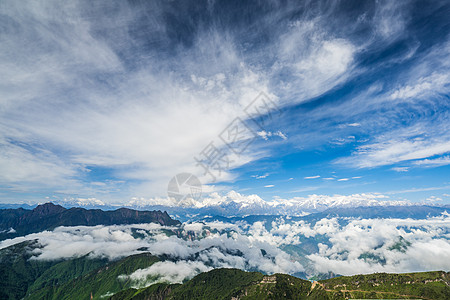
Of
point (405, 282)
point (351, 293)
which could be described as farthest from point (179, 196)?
point (405, 282)

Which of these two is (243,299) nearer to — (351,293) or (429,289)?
(351,293)

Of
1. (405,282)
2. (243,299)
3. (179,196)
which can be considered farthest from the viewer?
(243,299)

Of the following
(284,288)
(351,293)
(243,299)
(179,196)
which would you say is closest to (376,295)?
(351,293)

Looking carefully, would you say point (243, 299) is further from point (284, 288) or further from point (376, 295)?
point (376, 295)

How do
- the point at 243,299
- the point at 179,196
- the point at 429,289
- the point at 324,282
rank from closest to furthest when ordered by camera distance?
1. the point at 179,196
2. the point at 429,289
3. the point at 324,282
4. the point at 243,299

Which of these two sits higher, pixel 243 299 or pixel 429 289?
pixel 429 289

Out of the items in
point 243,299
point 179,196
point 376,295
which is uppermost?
point 179,196

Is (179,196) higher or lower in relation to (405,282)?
higher

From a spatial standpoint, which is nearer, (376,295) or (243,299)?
(376,295)

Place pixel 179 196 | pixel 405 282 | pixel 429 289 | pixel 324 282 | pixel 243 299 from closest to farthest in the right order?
pixel 179 196
pixel 429 289
pixel 405 282
pixel 324 282
pixel 243 299
